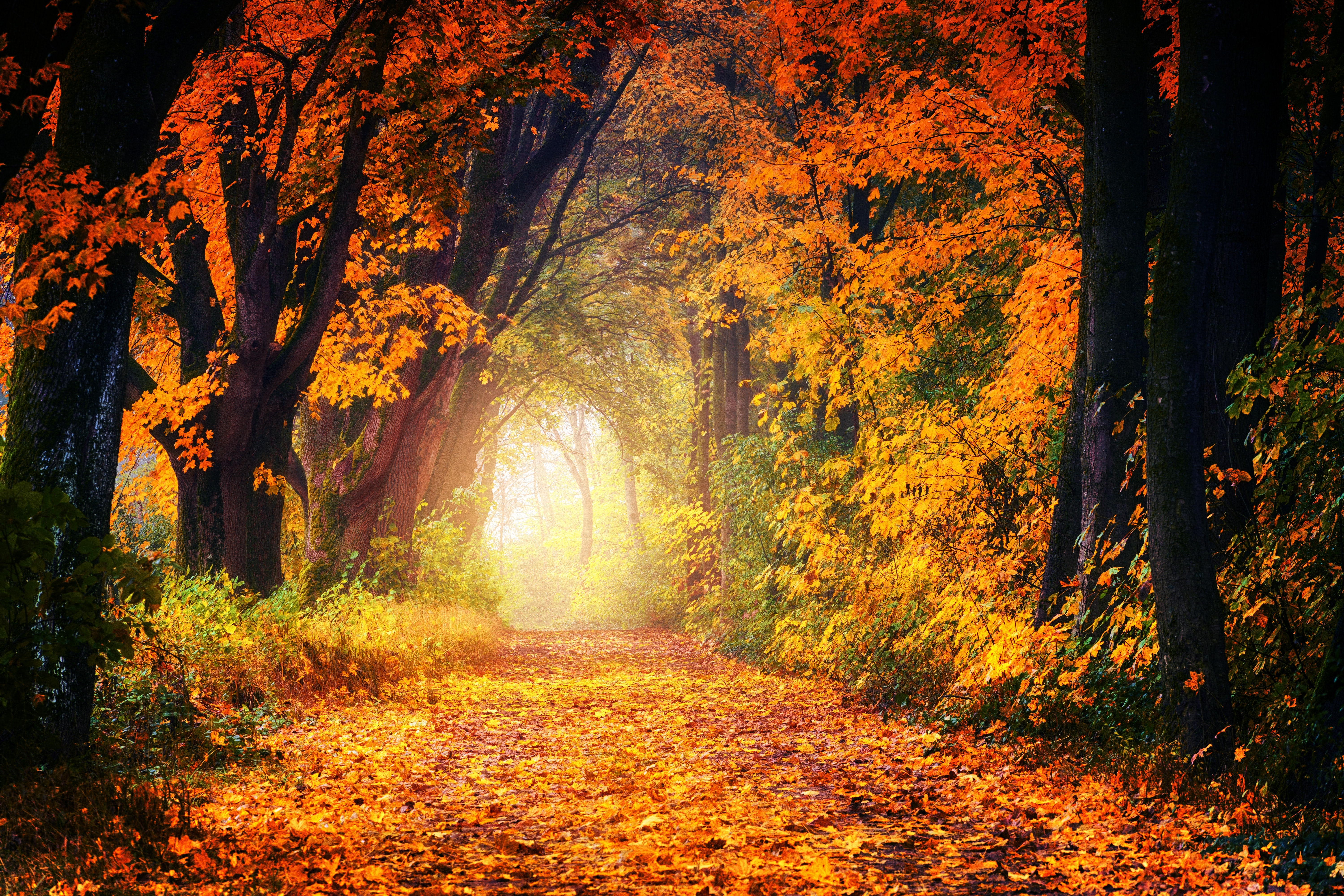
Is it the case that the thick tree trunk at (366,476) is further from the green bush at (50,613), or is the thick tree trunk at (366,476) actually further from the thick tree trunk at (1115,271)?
the thick tree trunk at (1115,271)

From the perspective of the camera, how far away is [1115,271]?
22.4 feet

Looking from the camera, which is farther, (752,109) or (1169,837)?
(752,109)

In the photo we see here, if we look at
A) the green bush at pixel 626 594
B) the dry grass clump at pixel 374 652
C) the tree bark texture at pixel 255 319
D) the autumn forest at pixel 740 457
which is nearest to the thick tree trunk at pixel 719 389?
the autumn forest at pixel 740 457

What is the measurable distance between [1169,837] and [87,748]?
243 inches

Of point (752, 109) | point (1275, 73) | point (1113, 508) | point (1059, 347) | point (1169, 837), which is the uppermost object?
point (752, 109)

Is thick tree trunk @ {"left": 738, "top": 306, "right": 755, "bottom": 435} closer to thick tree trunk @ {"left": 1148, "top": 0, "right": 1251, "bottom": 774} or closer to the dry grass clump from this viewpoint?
the dry grass clump

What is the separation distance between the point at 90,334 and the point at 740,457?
11.7m

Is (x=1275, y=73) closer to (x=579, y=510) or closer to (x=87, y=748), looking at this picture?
(x=87, y=748)

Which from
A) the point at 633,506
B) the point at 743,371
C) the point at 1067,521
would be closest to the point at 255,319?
the point at 1067,521

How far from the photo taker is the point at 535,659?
16.6 meters

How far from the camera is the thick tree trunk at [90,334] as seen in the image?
18.3 feet

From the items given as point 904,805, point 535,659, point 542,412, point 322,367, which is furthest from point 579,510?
point 904,805

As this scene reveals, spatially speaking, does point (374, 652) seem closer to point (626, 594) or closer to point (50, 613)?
point (50, 613)

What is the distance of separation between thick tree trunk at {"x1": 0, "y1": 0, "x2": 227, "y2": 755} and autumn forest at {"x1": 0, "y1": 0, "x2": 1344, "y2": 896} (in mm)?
27
